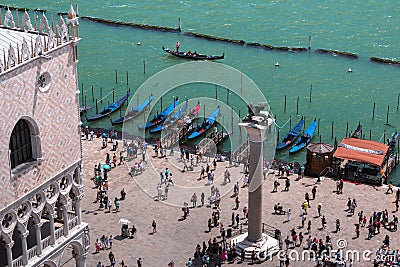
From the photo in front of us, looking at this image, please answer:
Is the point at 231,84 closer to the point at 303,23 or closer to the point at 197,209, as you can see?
the point at 303,23

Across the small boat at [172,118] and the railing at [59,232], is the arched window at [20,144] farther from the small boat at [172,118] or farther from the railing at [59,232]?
the small boat at [172,118]

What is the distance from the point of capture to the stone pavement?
68.1 metres

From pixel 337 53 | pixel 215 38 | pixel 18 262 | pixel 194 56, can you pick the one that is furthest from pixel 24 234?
pixel 215 38

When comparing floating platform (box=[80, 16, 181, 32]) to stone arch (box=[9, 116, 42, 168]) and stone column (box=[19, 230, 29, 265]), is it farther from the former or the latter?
stone column (box=[19, 230, 29, 265])

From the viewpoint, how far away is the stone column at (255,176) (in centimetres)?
6128

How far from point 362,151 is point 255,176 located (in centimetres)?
2214

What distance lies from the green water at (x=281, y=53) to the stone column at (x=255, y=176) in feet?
80.6

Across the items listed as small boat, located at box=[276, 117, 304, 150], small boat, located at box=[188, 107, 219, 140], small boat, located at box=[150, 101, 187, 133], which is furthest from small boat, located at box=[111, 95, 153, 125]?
small boat, located at box=[276, 117, 304, 150]

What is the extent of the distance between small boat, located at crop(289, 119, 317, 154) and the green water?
0.82m

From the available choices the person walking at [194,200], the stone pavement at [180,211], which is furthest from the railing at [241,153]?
the person walking at [194,200]

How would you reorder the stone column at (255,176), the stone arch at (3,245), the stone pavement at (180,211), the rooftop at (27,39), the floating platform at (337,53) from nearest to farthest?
the rooftop at (27,39)
the stone arch at (3,245)
the stone column at (255,176)
the stone pavement at (180,211)
the floating platform at (337,53)

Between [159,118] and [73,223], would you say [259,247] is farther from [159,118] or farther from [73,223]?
[159,118]

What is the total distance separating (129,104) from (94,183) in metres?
24.9

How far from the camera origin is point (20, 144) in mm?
49969
